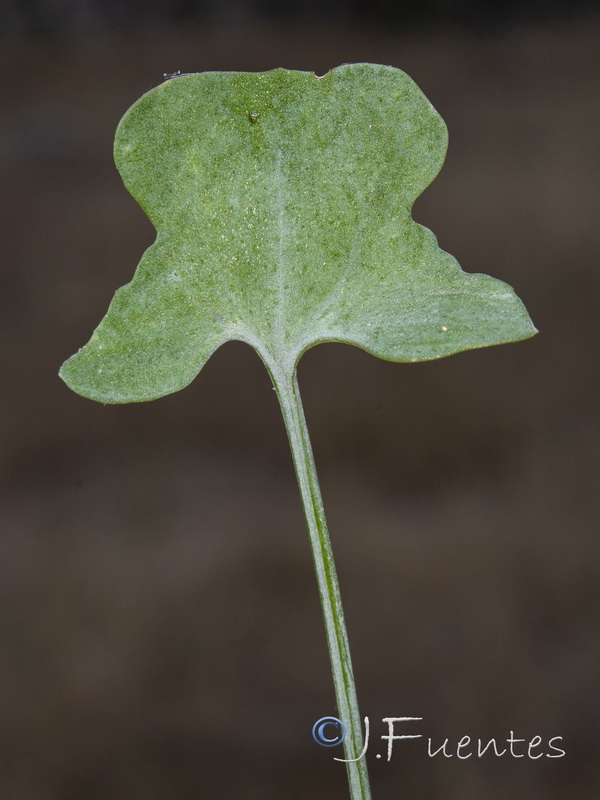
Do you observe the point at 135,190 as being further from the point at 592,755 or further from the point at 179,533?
the point at 592,755

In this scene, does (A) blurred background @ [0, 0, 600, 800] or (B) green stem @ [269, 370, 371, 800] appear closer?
(B) green stem @ [269, 370, 371, 800]

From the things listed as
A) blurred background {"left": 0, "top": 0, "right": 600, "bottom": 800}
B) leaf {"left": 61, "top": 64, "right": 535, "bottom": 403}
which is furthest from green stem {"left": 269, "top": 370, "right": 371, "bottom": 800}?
blurred background {"left": 0, "top": 0, "right": 600, "bottom": 800}

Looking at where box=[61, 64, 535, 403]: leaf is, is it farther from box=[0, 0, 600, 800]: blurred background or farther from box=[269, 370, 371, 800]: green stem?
box=[0, 0, 600, 800]: blurred background

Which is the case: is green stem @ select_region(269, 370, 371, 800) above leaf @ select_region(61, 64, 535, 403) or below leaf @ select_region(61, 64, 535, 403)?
below

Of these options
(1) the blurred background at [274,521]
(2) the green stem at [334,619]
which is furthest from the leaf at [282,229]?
(1) the blurred background at [274,521]

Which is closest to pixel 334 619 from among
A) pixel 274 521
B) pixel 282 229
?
pixel 282 229

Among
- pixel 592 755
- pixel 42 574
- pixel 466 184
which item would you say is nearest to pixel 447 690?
pixel 592 755
